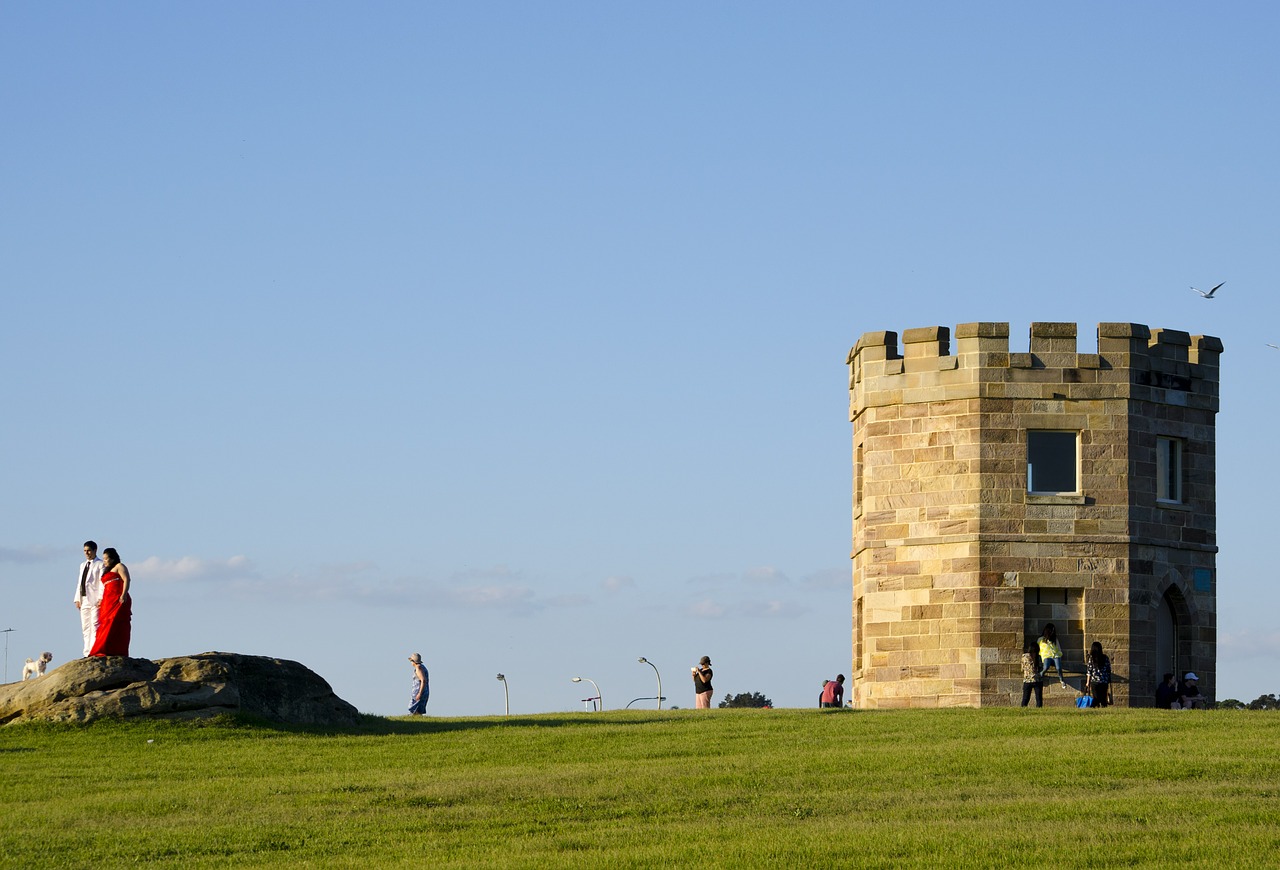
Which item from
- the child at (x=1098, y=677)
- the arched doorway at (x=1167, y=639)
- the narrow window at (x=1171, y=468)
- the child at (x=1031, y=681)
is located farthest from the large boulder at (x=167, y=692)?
the narrow window at (x=1171, y=468)

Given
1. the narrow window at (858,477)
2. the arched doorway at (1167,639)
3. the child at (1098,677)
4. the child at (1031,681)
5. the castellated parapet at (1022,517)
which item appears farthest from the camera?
the narrow window at (858,477)

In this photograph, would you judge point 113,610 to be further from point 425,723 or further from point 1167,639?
point 1167,639

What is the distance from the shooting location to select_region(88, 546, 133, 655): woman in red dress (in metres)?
26.8

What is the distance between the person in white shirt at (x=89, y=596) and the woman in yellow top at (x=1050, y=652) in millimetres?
16979

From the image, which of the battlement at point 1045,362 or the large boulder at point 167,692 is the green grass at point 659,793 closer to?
the large boulder at point 167,692

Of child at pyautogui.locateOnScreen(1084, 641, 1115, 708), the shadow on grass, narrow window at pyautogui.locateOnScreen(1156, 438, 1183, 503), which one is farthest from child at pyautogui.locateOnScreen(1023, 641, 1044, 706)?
the shadow on grass

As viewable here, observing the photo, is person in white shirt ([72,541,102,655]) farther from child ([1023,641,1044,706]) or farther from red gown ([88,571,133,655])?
child ([1023,641,1044,706])

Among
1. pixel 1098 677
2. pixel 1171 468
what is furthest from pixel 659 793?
pixel 1171 468

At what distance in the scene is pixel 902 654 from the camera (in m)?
34.3

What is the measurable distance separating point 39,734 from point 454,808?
332 inches

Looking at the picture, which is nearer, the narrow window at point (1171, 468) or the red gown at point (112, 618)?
the red gown at point (112, 618)

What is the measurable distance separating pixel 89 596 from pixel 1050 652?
17150 millimetres

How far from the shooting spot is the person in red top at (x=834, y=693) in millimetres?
38469

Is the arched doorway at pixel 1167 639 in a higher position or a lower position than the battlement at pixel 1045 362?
lower
